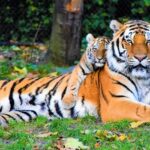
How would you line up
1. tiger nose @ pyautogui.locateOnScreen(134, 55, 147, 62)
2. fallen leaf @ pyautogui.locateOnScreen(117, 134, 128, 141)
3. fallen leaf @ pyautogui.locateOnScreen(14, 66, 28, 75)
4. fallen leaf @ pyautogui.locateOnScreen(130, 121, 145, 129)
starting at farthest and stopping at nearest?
1. fallen leaf @ pyautogui.locateOnScreen(14, 66, 28, 75)
2. tiger nose @ pyautogui.locateOnScreen(134, 55, 147, 62)
3. fallen leaf @ pyautogui.locateOnScreen(130, 121, 145, 129)
4. fallen leaf @ pyautogui.locateOnScreen(117, 134, 128, 141)

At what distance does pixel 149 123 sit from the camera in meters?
6.75

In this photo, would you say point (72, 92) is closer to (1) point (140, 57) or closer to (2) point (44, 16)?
(1) point (140, 57)

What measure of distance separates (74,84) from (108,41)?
601mm

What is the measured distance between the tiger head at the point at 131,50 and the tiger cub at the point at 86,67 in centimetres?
12

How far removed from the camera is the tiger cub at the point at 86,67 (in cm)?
746

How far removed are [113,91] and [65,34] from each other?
2.84 metres

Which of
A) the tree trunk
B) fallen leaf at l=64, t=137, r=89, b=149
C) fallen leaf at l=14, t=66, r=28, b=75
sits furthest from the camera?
the tree trunk

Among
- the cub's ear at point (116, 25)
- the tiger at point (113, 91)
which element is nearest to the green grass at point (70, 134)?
the tiger at point (113, 91)

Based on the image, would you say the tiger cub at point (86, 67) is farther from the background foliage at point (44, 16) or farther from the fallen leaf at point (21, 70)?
the background foliage at point (44, 16)

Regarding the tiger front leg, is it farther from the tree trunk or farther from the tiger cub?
the tree trunk

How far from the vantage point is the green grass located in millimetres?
6078

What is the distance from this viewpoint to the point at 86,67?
7.55 metres

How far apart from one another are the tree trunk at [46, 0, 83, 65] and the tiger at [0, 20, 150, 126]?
2.10m

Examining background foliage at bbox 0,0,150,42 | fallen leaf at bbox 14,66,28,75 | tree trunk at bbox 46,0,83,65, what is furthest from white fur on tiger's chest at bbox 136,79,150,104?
background foliage at bbox 0,0,150,42
